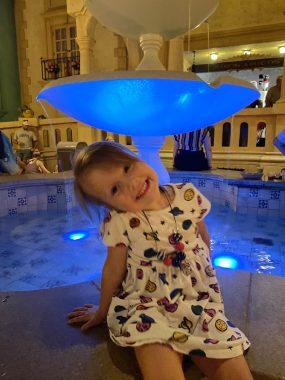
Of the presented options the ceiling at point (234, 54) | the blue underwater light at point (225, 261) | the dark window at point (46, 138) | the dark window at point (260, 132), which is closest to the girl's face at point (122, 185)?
the blue underwater light at point (225, 261)

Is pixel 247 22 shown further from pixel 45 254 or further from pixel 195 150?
pixel 45 254

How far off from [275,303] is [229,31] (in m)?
9.62

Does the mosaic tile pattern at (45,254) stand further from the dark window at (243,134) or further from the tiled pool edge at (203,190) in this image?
the dark window at (243,134)

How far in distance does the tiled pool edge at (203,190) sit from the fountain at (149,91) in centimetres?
268

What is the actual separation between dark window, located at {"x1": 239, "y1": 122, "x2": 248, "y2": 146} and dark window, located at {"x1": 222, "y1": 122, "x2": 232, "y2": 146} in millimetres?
284

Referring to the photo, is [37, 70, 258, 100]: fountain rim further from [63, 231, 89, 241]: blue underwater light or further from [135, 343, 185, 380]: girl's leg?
[63, 231, 89, 241]: blue underwater light

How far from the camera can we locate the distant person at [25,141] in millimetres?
9617

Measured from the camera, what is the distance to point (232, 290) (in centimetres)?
166

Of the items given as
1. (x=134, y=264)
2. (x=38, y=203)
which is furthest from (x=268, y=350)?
(x=38, y=203)

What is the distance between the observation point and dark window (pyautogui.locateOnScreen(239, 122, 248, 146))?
309 inches

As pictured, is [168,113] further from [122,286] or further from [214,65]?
[214,65]

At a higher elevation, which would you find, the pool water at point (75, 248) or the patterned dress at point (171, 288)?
the patterned dress at point (171, 288)

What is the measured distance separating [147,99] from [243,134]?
6.81m

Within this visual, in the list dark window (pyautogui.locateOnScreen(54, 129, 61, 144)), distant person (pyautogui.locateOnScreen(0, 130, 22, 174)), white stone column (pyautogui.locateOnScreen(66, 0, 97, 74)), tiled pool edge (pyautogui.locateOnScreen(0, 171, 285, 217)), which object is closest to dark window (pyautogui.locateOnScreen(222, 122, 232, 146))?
tiled pool edge (pyautogui.locateOnScreen(0, 171, 285, 217))
